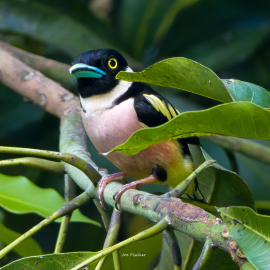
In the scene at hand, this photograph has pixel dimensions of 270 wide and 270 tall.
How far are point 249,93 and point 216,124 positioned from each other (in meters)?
0.35

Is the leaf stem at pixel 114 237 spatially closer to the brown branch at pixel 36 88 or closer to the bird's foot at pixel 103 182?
the bird's foot at pixel 103 182

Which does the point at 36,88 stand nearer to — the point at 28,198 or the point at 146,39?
the point at 28,198

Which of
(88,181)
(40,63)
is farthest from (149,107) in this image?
(40,63)

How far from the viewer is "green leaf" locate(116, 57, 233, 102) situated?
649 mm

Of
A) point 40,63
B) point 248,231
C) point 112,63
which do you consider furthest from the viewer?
point 40,63

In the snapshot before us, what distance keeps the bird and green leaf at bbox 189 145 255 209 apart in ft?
0.36

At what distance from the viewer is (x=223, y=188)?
3.88 feet

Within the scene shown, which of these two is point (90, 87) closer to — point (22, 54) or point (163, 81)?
point (163, 81)

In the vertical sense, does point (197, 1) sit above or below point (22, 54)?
above

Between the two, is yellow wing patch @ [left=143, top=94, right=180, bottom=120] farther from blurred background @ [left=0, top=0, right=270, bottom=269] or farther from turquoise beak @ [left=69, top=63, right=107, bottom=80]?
blurred background @ [left=0, top=0, right=270, bottom=269]

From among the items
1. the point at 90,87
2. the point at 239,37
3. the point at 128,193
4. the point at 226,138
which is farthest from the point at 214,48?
the point at 128,193

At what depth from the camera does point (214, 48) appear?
7.80 feet

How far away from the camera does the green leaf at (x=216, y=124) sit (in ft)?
1.92

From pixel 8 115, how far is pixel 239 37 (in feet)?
5.64
